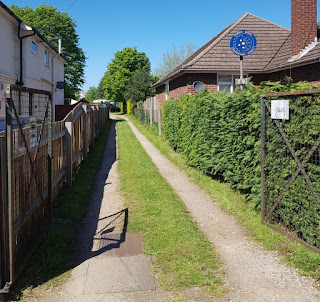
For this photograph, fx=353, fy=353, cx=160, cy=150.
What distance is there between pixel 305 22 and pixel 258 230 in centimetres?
1152

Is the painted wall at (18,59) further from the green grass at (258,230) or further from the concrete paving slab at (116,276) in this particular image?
the concrete paving slab at (116,276)

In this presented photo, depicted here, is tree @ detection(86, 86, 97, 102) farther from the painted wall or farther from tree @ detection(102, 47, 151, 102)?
the painted wall

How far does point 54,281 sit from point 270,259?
263cm

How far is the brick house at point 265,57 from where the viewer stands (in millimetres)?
13734

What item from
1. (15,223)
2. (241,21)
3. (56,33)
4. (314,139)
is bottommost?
(15,223)

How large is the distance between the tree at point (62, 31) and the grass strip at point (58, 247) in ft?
121

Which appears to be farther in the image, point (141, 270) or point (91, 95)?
point (91, 95)

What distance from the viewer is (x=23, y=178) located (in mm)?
4406

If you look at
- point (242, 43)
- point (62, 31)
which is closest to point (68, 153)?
point (242, 43)

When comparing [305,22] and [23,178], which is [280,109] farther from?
[305,22]

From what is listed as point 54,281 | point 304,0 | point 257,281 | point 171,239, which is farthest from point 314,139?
point 304,0

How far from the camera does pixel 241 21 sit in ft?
64.7

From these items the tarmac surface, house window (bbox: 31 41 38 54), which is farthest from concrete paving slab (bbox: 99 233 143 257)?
house window (bbox: 31 41 38 54)

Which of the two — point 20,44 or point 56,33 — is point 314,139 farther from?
point 56,33
